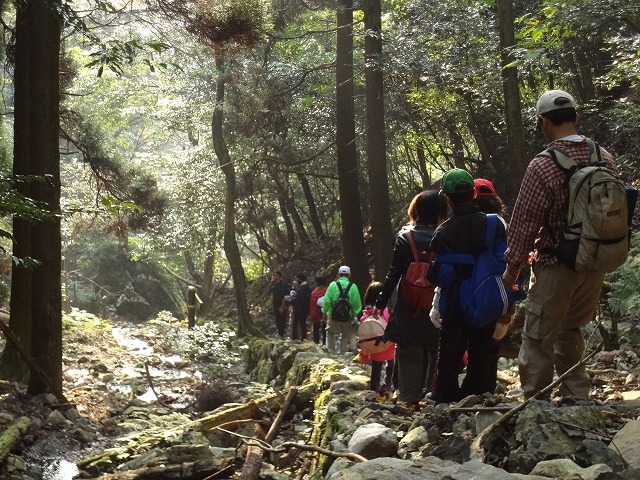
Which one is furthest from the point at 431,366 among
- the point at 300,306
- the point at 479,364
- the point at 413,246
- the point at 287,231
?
the point at 287,231

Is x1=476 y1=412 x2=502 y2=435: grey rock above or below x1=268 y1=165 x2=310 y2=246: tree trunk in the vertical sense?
below

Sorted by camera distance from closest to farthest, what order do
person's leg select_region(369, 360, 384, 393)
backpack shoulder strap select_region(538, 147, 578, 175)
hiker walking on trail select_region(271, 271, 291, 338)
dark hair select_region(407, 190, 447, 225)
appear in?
1. backpack shoulder strap select_region(538, 147, 578, 175)
2. dark hair select_region(407, 190, 447, 225)
3. person's leg select_region(369, 360, 384, 393)
4. hiker walking on trail select_region(271, 271, 291, 338)

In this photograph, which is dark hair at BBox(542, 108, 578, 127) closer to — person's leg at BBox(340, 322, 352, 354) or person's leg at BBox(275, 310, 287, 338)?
person's leg at BBox(340, 322, 352, 354)

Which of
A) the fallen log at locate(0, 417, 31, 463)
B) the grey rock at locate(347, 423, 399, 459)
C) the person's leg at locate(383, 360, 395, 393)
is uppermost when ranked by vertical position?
the grey rock at locate(347, 423, 399, 459)

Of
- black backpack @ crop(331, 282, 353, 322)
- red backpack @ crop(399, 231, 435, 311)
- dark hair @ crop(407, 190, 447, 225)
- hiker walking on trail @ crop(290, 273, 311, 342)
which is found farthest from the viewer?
hiker walking on trail @ crop(290, 273, 311, 342)

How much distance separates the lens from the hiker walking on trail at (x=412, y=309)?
6.16 meters

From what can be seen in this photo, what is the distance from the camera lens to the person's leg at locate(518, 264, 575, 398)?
15.4 ft

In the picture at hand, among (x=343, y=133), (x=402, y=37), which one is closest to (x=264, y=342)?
(x=343, y=133)

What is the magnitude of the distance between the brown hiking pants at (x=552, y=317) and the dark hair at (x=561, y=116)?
0.90 m

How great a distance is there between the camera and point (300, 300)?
17.9 m

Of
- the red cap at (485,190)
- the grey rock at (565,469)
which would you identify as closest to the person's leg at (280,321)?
the red cap at (485,190)

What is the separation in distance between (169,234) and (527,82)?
13.4m

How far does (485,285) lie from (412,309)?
43.1 inches

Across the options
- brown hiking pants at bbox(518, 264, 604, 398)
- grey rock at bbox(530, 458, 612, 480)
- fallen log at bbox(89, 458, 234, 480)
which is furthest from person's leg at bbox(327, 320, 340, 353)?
grey rock at bbox(530, 458, 612, 480)
